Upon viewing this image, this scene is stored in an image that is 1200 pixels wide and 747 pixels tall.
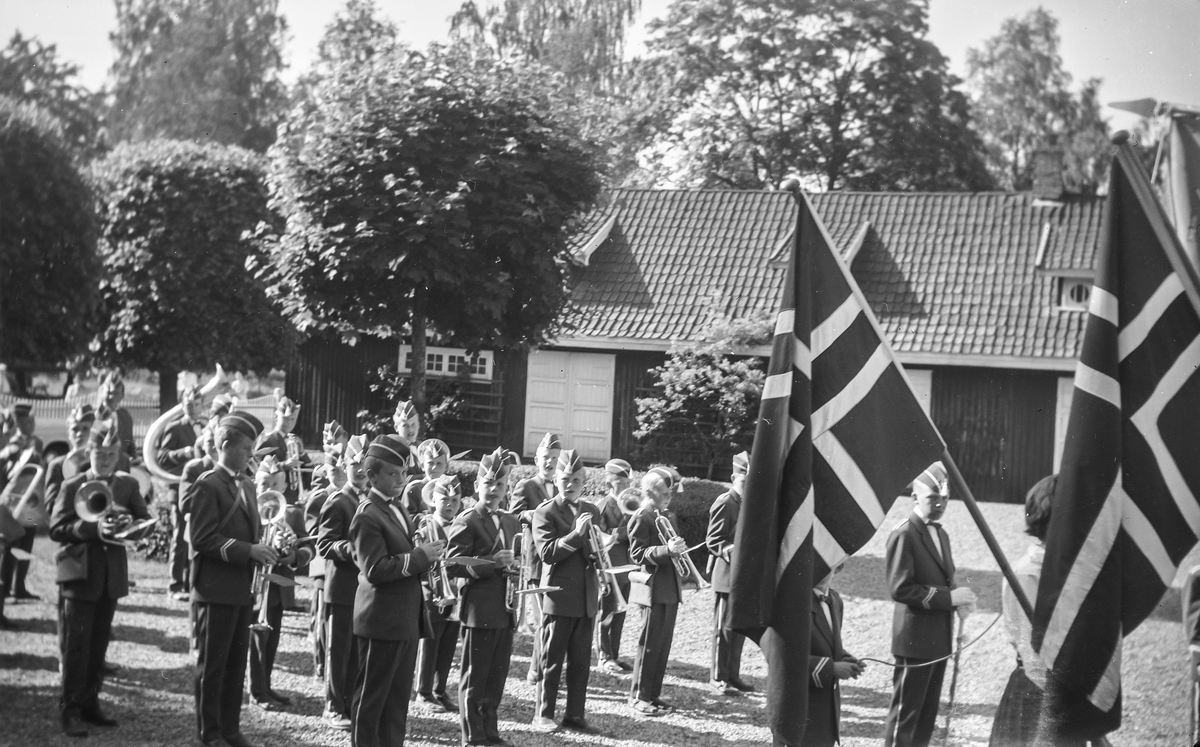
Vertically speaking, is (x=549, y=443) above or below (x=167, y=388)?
below

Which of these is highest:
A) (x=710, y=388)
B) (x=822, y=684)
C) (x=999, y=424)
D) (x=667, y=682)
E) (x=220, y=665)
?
(x=710, y=388)

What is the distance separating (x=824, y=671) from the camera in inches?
181

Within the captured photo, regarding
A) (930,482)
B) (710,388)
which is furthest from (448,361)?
(930,482)

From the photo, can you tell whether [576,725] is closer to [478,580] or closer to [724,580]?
[478,580]

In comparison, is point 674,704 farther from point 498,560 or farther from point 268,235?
point 268,235

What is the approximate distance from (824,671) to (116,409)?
4012mm

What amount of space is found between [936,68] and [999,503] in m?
2.45

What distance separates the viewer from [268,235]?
260 inches

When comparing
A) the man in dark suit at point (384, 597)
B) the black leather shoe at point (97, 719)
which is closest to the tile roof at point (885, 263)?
the man in dark suit at point (384, 597)

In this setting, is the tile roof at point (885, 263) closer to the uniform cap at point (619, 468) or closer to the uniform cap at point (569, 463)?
the uniform cap at point (569, 463)

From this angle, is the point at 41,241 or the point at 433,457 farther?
the point at 433,457

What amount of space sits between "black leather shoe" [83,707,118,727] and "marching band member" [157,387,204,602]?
4.13 ft

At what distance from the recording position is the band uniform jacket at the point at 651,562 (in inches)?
290

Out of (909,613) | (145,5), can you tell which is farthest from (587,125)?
(909,613)
